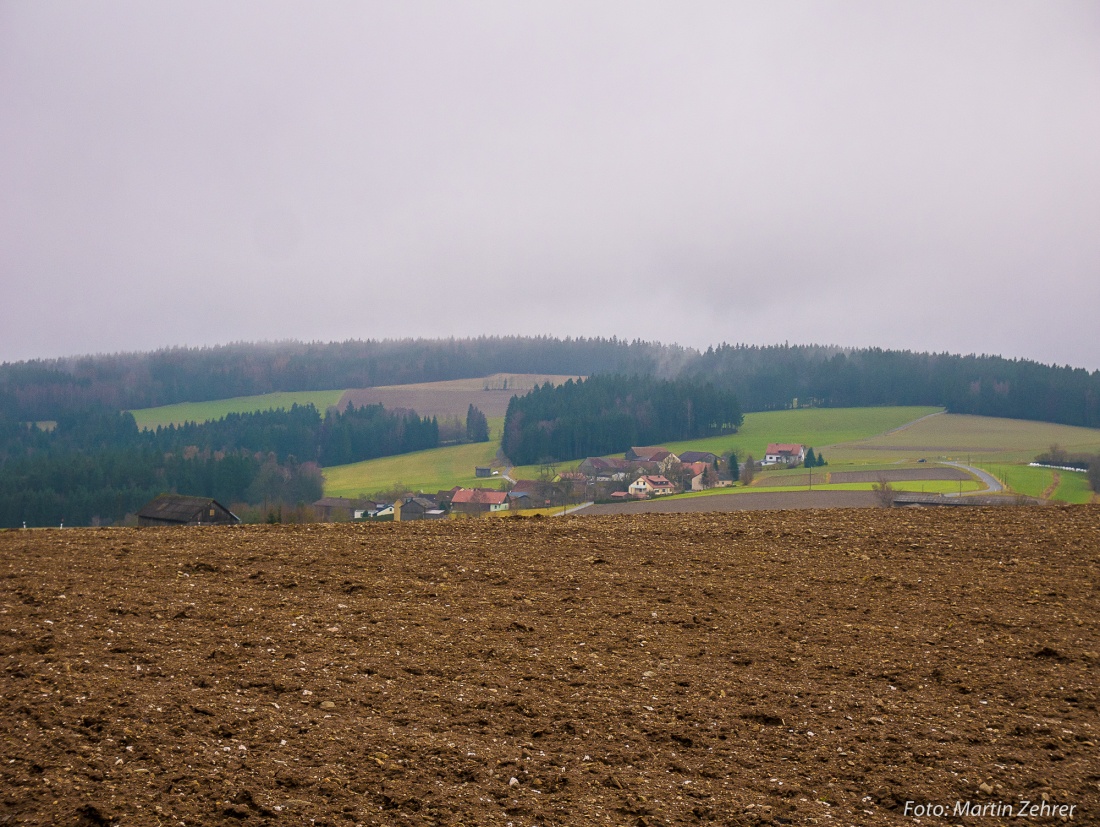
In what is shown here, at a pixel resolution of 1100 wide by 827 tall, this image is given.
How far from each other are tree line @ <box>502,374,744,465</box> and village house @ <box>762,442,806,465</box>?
15.0 m

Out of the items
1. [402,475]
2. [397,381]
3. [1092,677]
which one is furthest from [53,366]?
[1092,677]

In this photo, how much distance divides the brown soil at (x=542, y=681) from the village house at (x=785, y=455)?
35.2 meters

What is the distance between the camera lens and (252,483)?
4456 cm

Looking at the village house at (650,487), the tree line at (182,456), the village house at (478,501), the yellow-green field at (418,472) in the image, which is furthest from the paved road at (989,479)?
the yellow-green field at (418,472)

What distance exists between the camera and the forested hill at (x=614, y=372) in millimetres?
69625

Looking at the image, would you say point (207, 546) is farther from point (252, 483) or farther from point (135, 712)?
point (252, 483)

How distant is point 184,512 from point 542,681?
9.89 meters

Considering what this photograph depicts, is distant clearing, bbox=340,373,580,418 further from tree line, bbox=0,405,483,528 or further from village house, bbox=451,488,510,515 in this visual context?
village house, bbox=451,488,510,515

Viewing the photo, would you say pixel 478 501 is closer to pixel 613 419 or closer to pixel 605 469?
pixel 605 469

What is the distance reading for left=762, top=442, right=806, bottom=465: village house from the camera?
4362 cm

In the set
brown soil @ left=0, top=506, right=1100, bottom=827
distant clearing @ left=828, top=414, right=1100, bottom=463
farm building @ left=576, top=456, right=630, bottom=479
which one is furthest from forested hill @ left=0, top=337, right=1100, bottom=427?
brown soil @ left=0, top=506, right=1100, bottom=827

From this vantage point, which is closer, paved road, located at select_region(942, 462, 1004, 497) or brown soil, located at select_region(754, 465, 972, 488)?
paved road, located at select_region(942, 462, 1004, 497)

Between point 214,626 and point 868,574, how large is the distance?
6183 mm

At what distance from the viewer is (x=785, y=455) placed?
1773 inches
